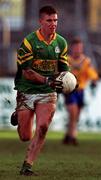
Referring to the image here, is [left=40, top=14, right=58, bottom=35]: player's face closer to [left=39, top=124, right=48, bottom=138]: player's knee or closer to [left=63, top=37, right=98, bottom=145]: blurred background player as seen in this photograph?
[left=39, top=124, right=48, bottom=138]: player's knee

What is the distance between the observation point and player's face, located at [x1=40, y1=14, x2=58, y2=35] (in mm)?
12531

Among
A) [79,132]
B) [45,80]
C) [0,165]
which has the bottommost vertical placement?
[79,132]

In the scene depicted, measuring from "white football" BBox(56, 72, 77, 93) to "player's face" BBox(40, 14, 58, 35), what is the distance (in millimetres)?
606

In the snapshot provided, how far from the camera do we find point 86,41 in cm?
3309

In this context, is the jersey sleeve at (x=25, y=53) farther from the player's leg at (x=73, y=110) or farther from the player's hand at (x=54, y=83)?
the player's leg at (x=73, y=110)

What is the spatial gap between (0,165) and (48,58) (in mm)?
2353

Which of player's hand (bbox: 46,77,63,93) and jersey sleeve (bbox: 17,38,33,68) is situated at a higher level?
jersey sleeve (bbox: 17,38,33,68)

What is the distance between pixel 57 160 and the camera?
15.9 meters

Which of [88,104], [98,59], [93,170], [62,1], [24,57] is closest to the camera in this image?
[24,57]

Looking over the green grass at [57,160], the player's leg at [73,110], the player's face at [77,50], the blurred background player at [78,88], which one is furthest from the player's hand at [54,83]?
the player's leg at [73,110]

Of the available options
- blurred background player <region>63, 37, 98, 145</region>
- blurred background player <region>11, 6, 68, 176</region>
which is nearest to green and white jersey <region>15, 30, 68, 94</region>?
blurred background player <region>11, 6, 68, 176</region>

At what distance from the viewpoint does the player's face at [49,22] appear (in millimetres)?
12531

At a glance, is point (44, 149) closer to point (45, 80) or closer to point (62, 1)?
point (45, 80)

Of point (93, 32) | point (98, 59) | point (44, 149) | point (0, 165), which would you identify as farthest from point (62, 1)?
point (0, 165)
